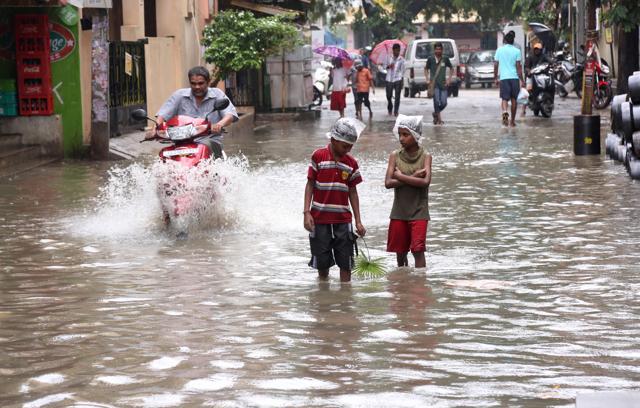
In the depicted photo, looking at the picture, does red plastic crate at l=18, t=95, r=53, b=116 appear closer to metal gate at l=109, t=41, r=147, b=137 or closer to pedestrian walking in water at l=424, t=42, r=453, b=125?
metal gate at l=109, t=41, r=147, b=137

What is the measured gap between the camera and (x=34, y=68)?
→ 20000 mm

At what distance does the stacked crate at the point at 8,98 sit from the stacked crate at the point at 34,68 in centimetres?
9

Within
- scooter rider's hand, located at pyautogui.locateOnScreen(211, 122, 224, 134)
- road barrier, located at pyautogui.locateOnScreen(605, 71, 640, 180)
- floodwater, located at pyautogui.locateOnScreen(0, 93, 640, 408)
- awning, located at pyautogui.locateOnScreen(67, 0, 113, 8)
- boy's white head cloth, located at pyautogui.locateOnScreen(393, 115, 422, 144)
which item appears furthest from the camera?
awning, located at pyautogui.locateOnScreen(67, 0, 113, 8)

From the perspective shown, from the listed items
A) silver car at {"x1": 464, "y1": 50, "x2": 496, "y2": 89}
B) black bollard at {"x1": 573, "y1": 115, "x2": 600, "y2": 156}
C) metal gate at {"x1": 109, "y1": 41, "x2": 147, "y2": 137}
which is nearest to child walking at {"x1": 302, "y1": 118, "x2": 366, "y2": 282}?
black bollard at {"x1": 573, "y1": 115, "x2": 600, "y2": 156}

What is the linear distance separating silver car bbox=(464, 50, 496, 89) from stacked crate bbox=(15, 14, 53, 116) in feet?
118

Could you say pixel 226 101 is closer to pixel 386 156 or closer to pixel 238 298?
pixel 238 298

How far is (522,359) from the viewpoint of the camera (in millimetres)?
6410

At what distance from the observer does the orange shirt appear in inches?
1254

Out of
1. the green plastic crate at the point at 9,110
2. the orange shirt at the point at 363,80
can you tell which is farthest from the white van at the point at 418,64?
the green plastic crate at the point at 9,110

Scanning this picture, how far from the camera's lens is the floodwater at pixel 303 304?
5.94 m

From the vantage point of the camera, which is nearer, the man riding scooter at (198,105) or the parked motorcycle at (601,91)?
the man riding scooter at (198,105)

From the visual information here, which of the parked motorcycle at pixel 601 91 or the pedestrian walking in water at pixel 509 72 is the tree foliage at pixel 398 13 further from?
the pedestrian walking in water at pixel 509 72

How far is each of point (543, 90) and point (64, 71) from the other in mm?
12428

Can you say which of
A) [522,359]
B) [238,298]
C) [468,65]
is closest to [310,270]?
[238,298]
